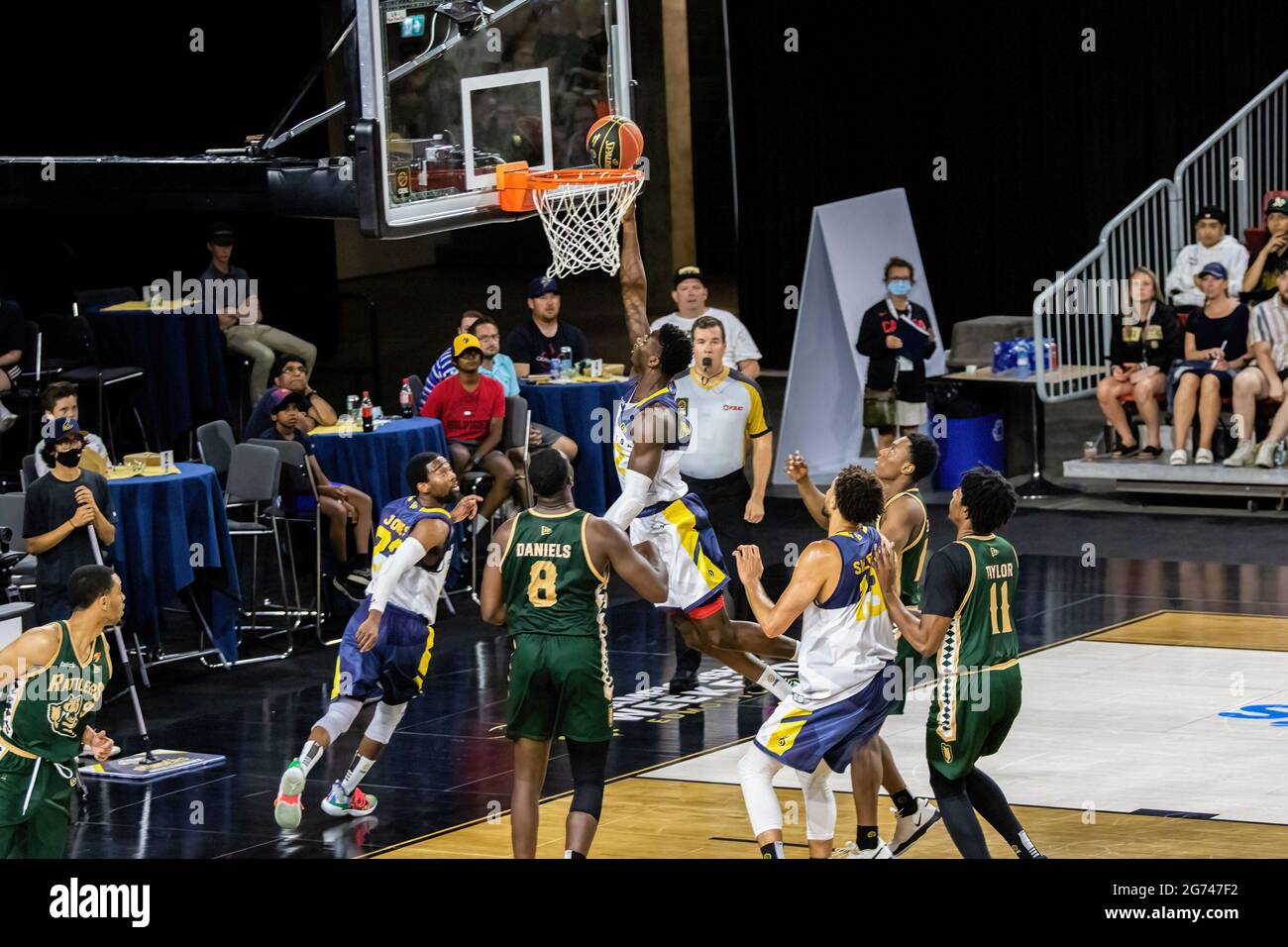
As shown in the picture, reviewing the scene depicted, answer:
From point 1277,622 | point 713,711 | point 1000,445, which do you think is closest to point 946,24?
point 1000,445

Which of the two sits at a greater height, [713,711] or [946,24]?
[946,24]

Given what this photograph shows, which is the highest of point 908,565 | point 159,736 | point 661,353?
point 661,353

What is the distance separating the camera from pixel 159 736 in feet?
35.0

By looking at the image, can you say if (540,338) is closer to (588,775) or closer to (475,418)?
(475,418)

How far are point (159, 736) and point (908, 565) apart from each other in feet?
13.7

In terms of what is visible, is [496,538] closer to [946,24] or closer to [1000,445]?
[1000,445]

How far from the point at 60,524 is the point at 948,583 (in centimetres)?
495

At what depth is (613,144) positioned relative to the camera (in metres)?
10.8

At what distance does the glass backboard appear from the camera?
9.36 meters

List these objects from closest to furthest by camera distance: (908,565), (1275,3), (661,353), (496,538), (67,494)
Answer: (496,538) < (908,565) < (661,353) < (67,494) < (1275,3)

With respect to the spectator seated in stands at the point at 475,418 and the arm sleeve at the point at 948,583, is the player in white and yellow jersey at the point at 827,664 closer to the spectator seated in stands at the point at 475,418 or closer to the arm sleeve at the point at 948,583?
the arm sleeve at the point at 948,583

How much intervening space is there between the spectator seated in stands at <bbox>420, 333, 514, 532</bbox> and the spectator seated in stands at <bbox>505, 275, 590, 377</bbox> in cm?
119

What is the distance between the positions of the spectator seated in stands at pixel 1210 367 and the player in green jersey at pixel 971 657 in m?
8.19

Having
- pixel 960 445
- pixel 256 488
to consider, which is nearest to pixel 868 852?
pixel 256 488
